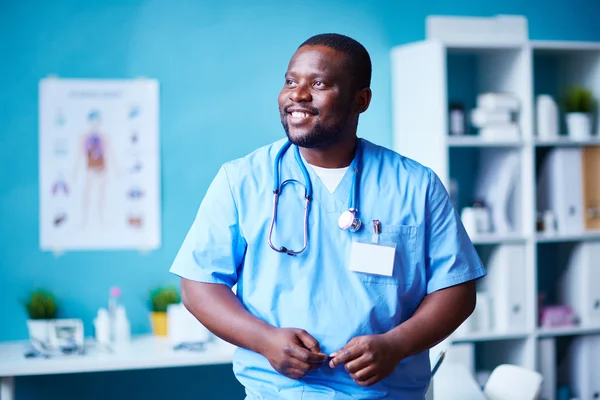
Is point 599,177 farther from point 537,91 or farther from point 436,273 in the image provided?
point 436,273

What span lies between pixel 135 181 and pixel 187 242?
5.22 feet

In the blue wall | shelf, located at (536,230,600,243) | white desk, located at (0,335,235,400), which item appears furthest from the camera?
shelf, located at (536,230,600,243)

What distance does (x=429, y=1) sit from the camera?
3502 mm

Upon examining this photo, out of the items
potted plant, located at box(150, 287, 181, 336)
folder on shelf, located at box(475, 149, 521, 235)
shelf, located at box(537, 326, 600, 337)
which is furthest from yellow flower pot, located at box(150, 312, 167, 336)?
shelf, located at box(537, 326, 600, 337)

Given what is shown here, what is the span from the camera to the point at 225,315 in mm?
1551

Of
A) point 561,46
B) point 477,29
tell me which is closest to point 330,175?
point 477,29

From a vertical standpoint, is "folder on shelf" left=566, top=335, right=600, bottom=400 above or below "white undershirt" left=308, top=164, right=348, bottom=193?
below

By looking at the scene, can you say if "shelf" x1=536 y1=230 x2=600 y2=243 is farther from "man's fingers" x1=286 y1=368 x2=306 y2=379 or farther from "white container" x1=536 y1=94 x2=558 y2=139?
"man's fingers" x1=286 y1=368 x2=306 y2=379

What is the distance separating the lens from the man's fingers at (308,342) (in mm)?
1496

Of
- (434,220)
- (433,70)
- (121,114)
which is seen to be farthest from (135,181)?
(434,220)

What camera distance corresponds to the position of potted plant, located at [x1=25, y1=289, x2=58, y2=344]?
9.69ft

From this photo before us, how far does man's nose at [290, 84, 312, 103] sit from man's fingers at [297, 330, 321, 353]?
467 millimetres

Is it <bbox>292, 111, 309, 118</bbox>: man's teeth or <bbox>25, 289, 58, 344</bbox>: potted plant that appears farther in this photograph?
<bbox>25, 289, 58, 344</bbox>: potted plant

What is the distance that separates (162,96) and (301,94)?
1.74m
